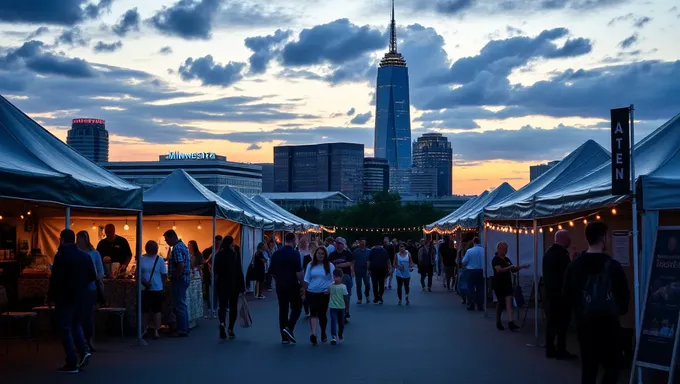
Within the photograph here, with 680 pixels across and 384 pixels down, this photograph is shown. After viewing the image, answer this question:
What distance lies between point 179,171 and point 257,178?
561ft

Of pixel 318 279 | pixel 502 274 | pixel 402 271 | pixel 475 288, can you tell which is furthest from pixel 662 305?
pixel 402 271

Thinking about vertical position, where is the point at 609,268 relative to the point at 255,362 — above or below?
above

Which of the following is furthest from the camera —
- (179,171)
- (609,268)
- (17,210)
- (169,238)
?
(179,171)

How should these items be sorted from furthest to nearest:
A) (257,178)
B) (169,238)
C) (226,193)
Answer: (257,178) → (226,193) → (169,238)

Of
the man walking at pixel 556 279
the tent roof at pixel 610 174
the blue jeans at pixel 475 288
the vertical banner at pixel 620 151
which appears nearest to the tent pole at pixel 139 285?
the man walking at pixel 556 279

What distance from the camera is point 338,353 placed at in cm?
1463

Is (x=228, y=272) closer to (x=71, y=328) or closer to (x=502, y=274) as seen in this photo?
(x=71, y=328)

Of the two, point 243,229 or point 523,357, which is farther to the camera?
point 243,229

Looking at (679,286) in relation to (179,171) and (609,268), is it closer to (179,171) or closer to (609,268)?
(609,268)

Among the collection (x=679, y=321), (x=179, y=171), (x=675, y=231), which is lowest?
(x=679, y=321)

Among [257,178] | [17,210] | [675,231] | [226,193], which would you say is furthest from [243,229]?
[257,178]

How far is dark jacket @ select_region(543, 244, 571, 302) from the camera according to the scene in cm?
1338

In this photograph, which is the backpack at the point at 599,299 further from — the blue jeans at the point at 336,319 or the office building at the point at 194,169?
the office building at the point at 194,169

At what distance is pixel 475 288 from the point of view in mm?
23625
